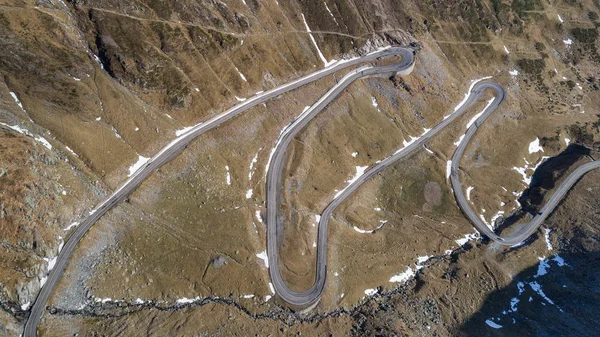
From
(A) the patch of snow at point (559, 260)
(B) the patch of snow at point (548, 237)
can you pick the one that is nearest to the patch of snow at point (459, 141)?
(B) the patch of snow at point (548, 237)

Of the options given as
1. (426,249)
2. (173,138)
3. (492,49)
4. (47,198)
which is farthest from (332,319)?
(492,49)

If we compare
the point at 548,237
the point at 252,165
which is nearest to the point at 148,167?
the point at 252,165

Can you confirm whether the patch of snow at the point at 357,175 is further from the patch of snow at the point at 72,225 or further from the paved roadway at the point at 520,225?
the patch of snow at the point at 72,225

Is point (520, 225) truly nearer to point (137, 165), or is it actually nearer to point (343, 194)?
point (343, 194)

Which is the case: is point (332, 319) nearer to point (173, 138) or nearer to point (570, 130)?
point (173, 138)

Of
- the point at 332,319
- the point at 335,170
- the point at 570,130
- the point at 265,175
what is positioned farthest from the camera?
the point at 570,130

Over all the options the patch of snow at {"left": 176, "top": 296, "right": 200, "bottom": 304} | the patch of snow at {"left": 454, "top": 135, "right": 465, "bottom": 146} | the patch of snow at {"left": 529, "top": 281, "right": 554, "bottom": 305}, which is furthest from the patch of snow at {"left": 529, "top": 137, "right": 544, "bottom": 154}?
the patch of snow at {"left": 176, "top": 296, "right": 200, "bottom": 304}

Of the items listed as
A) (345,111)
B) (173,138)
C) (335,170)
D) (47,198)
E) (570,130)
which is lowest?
(570,130)

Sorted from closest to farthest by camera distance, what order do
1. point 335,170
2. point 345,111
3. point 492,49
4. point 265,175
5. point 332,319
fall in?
1. point 332,319
2. point 265,175
3. point 335,170
4. point 345,111
5. point 492,49
